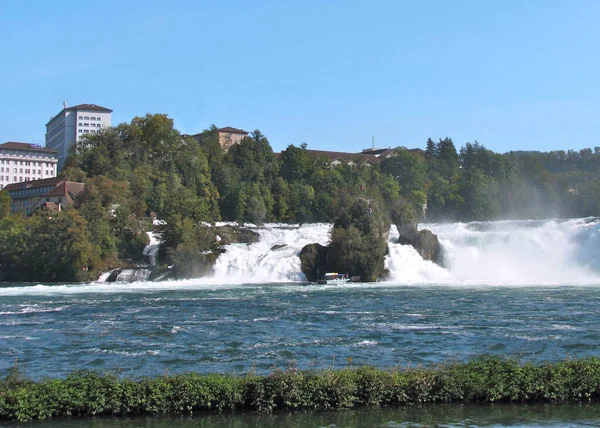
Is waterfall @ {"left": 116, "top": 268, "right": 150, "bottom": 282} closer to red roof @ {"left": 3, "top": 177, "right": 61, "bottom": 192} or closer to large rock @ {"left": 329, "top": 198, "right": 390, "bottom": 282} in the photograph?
large rock @ {"left": 329, "top": 198, "right": 390, "bottom": 282}

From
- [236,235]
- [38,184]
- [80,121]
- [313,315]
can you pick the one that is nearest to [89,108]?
[80,121]

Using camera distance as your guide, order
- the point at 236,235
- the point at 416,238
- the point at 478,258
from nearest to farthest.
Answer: the point at 416,238 < the point at 478,258 < the point at 236,235

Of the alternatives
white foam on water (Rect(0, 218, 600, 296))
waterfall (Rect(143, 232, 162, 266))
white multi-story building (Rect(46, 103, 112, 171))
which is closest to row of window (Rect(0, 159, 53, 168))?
white multi-story building (Rect(46, 103, 112, 171))

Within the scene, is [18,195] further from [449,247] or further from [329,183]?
[449,247]

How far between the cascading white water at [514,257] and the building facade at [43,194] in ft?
123

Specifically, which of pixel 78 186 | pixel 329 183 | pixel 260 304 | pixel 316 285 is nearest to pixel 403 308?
pixel 260 304

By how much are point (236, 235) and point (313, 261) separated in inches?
453

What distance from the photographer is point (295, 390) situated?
16.0 metres

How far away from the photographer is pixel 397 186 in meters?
113

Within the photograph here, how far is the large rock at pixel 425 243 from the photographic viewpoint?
66938 millimetres

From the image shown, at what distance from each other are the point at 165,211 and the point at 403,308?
38.9 meters

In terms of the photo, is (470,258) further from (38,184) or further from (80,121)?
(80,121)

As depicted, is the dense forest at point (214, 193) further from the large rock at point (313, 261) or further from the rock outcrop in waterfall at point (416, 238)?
the large rock at point (313, 261)

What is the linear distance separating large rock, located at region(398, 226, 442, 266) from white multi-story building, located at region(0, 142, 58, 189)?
85.3m
